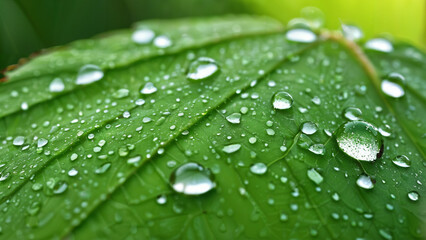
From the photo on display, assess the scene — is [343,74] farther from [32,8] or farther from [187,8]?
[32,8]

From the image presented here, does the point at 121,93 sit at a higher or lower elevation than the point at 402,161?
higher

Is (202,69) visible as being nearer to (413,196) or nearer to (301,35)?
(301,35)

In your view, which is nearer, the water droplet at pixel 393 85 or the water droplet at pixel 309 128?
the water droplet at pixel 309 128

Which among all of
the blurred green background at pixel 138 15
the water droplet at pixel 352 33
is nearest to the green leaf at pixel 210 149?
the water droplet at pixel 352 33

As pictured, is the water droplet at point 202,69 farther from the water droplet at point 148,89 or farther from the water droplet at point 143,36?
the water droplet at point 143,36

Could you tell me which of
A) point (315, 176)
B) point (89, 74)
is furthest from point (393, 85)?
point (89, 74)

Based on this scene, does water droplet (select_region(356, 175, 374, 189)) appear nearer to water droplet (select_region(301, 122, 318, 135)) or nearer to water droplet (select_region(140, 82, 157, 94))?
water droplet (select_region(301, 122, 318, 135))

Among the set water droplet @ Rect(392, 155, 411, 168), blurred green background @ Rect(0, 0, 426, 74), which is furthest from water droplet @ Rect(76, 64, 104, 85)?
blurred green background @ Rect(0, 0, 426, 74)
